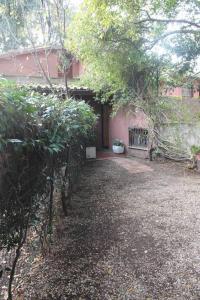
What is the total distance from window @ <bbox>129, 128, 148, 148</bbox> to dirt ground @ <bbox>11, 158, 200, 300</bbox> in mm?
3641

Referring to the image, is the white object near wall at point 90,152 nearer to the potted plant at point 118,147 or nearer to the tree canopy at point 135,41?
the potted plant at point 118,147

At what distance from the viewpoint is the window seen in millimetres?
9836

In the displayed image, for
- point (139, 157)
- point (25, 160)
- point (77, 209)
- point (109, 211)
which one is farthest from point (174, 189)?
point (25, 160)

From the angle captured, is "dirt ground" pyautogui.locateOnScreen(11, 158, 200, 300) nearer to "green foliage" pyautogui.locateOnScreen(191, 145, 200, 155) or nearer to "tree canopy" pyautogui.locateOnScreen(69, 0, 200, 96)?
"green foliage" pyautogui.locateOnScreen(191, 145, 200, 155)

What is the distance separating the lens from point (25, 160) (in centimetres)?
210

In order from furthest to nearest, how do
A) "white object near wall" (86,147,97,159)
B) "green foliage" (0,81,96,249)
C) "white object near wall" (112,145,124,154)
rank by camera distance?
"white object near wall" (112,145,124,154) < "white object near wall" (86,147,97,159) < "green foliage" (0,81,96,249)

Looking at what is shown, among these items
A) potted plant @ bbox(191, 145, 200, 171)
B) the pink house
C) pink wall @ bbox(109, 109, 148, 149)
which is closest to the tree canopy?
pink wall @ bbox(109, 109, 148, 149)

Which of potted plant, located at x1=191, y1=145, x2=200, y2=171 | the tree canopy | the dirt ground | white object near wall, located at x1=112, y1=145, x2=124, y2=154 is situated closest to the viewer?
the dirt ground

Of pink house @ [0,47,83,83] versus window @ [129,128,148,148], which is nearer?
window @ [129,128,148,148]

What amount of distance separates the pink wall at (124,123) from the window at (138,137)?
16cm

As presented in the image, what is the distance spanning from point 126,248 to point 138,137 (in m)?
6.85

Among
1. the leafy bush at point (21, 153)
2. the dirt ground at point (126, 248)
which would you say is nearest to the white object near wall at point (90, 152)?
the dirt ground at point (126, 248)

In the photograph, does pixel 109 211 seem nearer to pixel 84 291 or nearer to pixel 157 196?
pixel 157 196

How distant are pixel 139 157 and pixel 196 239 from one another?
20.7 feet
